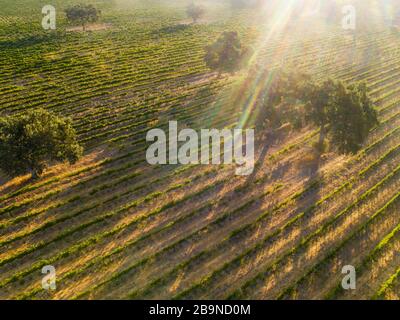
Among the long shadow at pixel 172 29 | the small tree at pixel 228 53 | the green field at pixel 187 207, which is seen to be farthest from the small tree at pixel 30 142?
the long shadow at pixel 172 29

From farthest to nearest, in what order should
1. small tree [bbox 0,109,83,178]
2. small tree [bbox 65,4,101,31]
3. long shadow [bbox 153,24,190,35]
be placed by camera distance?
long shadow [bbox 153,24,190,35]
small tree [bbox 65,4,101,31]
small tree [bbox 0,109,83,178]

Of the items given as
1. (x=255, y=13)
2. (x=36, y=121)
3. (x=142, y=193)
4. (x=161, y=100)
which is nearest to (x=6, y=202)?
(x=36, y=121)

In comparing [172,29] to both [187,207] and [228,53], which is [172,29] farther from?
[187,207]

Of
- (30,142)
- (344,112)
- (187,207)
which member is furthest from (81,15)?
(344,112)

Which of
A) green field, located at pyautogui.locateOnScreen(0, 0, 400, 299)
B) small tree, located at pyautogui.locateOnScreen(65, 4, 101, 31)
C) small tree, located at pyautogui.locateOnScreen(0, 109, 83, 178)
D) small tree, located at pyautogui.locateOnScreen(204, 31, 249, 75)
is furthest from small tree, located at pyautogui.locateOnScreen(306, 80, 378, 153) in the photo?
small tree, located at pyautogui.locateOnScreen(65, 4, 101, 31)

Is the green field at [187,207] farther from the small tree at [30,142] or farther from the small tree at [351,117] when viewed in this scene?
the small tree at [351,117]

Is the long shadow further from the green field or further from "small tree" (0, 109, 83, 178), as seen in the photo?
"small tree" (0, 109, 83, 178)

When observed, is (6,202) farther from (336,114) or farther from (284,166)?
(336,114)
